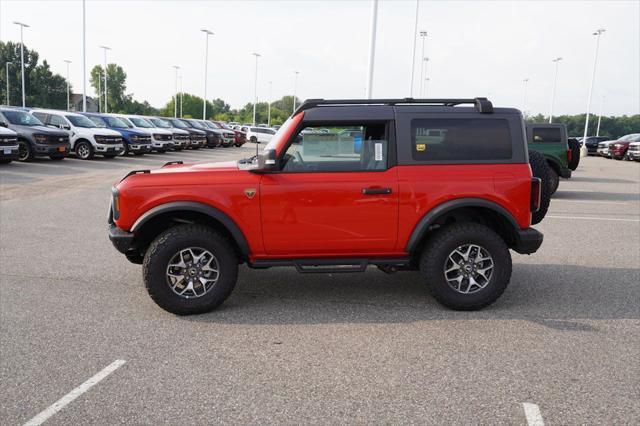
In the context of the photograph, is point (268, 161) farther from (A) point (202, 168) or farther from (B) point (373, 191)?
(B) point (373, 191)

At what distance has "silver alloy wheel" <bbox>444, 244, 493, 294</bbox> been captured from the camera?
4.91 m

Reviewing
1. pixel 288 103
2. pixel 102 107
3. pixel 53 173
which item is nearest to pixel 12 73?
pixel 102 107

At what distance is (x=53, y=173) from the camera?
15.8 m

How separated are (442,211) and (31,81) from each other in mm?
114911

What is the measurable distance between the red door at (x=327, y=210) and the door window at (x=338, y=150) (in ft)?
0.27

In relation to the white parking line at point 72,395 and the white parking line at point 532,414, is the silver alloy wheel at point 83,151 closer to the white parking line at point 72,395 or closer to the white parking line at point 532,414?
the white parking line at point 72,395

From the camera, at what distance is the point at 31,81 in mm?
102188

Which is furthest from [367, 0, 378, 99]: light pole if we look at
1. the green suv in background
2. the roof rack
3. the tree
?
the tree

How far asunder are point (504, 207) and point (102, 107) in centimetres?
13819

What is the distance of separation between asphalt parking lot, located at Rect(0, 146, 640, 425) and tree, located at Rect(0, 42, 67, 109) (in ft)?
362

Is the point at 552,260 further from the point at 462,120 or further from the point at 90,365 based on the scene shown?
the point at 90,365

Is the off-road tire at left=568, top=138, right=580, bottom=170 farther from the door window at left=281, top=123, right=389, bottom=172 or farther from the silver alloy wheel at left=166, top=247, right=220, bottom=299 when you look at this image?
the silver alloy wheel at left=166, top=247, right=220, bottom=299

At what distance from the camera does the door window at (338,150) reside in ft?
15.8

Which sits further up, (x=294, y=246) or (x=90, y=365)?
(x=294, y=246)
